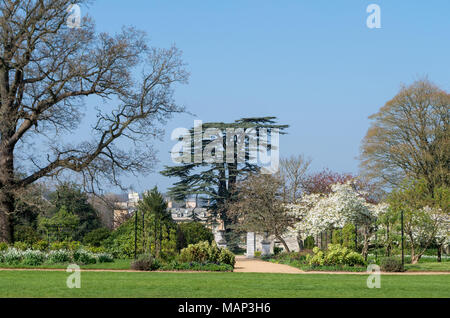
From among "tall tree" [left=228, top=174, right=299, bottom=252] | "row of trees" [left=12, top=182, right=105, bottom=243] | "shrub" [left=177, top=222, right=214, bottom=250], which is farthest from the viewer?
"tall tree" [left=228, top=174, right=299, bottom=252]

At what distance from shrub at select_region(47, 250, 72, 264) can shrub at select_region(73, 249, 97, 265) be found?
23cm

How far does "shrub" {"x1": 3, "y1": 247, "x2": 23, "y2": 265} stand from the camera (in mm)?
19172

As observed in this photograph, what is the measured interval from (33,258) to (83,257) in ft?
5.62

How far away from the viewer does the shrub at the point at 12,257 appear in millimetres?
19172

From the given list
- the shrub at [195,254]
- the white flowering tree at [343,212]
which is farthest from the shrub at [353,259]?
the shrub at [195,254]

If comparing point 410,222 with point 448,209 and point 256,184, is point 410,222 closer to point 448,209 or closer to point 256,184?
point 448,209

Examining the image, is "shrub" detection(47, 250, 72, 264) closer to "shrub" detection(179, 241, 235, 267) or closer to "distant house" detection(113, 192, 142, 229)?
"shrub" detection(179, 241, 235, 267)

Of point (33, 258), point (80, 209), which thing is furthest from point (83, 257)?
point (80, 209)

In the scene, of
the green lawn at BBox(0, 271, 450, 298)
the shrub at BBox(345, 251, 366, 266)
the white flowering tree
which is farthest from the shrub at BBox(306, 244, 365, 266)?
the green lawn at BBox(0, 271, 450, 298)

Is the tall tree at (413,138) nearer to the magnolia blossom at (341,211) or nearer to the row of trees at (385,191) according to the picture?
the row of trees at (385,191)

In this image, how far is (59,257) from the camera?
19406 millimetres

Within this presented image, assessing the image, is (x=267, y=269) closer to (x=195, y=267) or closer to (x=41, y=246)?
(x=195, y=267)

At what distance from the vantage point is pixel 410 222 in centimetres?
2278
